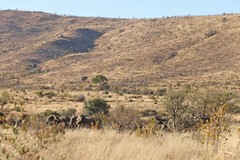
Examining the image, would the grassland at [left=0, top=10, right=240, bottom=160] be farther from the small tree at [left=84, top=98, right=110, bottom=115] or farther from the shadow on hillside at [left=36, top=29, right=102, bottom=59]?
the small tree at [left=84, top=98, right=110, bottom=115]

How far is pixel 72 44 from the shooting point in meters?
129

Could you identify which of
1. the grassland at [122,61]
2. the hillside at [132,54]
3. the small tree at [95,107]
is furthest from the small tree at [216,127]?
the hillside at [132,54]

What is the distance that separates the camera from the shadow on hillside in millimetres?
117287

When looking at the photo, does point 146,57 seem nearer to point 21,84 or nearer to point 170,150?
point 21,84

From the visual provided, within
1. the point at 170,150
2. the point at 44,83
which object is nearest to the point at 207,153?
the point at 170,150

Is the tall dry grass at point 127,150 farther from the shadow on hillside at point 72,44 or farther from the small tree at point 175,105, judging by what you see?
the shadow on hillside at point 72,44

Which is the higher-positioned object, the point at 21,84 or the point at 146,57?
the point at 146,57

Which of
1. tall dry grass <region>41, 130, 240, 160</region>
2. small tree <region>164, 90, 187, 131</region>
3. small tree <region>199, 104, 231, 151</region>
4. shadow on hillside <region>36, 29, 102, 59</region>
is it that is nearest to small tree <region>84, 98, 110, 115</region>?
small tree <region>164, 90, 187, 131</region>

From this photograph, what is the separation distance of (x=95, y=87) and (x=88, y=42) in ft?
204

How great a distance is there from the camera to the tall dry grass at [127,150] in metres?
6.58

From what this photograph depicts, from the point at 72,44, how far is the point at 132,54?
114ft

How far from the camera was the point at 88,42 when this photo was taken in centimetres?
13300

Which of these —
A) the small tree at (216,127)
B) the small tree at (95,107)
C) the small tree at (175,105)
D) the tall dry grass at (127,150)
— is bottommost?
the small tree at (95,107)

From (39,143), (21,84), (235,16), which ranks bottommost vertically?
(21,84)
